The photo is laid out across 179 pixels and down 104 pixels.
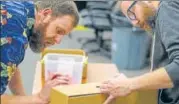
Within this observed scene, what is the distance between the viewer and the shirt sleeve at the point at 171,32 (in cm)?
160

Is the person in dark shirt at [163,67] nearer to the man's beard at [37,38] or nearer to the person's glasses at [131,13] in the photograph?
the person's glasses at [131,13]

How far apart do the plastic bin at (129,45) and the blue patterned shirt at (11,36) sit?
321 centimetres

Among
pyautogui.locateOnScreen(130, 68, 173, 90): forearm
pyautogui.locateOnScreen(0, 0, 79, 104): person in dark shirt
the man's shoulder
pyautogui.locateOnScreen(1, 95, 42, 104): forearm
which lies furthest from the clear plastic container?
pyautogui.locateOnScreen(130, 68, 173, 90): forearm

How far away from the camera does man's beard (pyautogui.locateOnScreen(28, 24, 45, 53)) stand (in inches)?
74.9

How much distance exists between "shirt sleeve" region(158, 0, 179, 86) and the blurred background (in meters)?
2.39

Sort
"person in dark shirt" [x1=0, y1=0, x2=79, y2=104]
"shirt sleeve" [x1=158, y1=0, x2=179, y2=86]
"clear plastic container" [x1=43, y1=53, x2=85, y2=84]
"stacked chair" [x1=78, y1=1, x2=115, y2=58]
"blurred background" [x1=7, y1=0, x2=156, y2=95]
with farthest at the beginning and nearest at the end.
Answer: "stacked chair" [x1=78, y1=1, x2=115, y2=58], "blurred background" [x1=7, y1=0, x2=156, y2=95], "clear plastic container" [x1=43, y1=53, x2=85, y2=84], "person in dark shirt" [x1=0, y1=0, x2=79, y2=104], "shirt sleeve" [x1=158, y1=0, x2=179, y2=86]

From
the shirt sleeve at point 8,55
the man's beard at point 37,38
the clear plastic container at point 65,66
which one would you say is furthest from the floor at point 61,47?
the shirt sleeve at point 8,55

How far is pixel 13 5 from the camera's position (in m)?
1.78

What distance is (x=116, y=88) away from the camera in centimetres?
167

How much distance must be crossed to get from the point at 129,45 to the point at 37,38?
3.07m

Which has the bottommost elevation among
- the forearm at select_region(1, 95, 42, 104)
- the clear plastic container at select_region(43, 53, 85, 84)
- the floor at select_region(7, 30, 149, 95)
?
the floor at select_region(7, 30, 149, 95)

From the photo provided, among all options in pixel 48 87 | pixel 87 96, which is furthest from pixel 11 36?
pixel 87 96

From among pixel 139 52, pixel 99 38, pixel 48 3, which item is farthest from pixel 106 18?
pixel 48 3

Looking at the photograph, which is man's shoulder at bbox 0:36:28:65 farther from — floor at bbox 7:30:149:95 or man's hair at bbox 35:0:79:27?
floor at bbox 7:30:149:95
